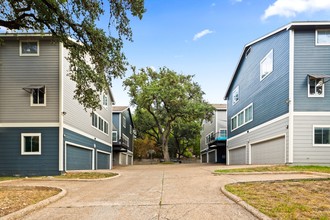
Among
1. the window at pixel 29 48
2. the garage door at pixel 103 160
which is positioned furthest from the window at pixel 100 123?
the window at pixel 29 48

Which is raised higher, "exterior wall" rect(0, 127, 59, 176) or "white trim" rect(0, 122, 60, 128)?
"white trim" rect(0, 122, 60, 128)

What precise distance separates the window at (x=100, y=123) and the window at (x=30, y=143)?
764 cm

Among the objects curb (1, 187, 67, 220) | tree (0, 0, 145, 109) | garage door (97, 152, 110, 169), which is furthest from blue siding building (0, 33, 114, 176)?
garage door (97, 152, 110, 169)

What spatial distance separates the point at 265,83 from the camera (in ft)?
69.5

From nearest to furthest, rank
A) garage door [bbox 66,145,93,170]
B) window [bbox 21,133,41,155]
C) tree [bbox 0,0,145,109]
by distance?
1. tree [bbox 0,0,145,109]
2. window [bbox 21,133,41,155]
3. garage door [bbox 66,145,93,170]

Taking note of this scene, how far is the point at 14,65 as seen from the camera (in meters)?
17.3

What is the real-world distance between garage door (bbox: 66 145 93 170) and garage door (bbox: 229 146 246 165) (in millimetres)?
12861

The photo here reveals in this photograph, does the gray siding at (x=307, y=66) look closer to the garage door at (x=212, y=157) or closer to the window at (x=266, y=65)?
the window at (x=266, y=65)

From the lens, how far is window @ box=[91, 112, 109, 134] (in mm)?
24978

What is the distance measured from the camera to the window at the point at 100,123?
81.9 ft

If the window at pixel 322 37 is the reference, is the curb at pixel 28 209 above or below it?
below

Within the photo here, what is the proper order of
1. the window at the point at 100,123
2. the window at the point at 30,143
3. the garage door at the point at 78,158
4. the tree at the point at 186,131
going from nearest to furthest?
the window at the point at 30,143 < the garage door at the point at 78,158 < the window at the point at 100,123 < the tree at the point at 186,131

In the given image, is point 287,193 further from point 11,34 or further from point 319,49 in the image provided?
point 11,34

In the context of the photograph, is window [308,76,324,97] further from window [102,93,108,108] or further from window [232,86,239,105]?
Answer: window [102,93,108,108]
